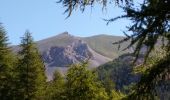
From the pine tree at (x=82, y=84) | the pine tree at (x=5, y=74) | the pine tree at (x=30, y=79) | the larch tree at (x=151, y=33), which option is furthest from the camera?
the pine tree at (x=5, y=74)

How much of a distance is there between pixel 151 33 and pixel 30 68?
125 ft

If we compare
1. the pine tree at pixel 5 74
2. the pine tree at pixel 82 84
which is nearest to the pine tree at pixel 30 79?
the pine tree at pixel 5 74

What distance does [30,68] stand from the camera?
Result: 44312mm

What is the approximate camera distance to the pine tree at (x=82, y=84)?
26.4 m

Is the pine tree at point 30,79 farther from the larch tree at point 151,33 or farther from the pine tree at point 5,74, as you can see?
the larch tree at point 151,33

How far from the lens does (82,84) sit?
2656 centimetres

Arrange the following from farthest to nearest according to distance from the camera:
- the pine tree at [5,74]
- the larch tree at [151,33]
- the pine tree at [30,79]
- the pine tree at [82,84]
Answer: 1. the pine tree at [5,74]
2. the pine tree at [30,79]
3. the pine tree at [82,84]
4. the larch tree at [151,33]

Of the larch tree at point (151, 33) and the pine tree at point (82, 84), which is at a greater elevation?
the larch tree at point (151, 33)

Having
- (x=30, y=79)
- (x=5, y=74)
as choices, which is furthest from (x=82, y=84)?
(x=5, y=74)

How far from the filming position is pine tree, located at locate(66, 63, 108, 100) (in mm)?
26391

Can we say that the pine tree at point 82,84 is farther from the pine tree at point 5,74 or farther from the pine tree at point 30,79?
the pine tree at point 5,74

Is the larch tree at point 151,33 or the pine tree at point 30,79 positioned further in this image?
the pine tree at point 30,79

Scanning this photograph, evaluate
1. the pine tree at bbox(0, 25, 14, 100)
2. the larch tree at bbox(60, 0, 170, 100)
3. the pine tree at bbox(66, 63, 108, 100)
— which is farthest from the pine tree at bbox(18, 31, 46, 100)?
the larch tree at bbox(60, 0, 170, 100)

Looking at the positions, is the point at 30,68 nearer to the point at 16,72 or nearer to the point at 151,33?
the point at 16,72
